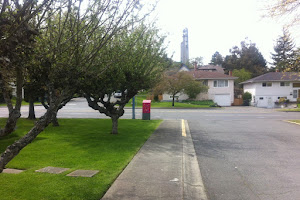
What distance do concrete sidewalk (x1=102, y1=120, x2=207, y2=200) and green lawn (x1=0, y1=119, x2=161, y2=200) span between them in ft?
0.87

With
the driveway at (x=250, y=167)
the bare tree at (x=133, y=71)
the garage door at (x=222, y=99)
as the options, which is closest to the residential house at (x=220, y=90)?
the garage door at (x=222, y=99)

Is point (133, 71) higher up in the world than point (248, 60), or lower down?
lower down

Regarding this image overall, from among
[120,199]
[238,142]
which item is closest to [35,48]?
[120,199]

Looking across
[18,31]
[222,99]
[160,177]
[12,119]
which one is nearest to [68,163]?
[12,119]

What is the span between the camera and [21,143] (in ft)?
12.6

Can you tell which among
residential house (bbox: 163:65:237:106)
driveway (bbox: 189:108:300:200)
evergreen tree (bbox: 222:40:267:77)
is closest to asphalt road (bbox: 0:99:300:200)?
driveway (bbox: 189:108:300:200)

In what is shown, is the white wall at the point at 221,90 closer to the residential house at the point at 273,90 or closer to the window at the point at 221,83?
the window at the point at 221,83

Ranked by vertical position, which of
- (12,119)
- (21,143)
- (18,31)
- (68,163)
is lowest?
(68,163)

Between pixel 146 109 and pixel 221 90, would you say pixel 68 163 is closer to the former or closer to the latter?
pixel 146 109

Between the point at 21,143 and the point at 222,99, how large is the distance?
42.4m

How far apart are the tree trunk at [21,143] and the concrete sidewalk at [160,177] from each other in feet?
5.07

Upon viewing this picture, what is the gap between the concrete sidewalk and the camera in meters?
4.65

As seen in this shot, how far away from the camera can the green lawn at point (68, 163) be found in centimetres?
463

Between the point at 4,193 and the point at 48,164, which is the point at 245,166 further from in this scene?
the point at 4,193
